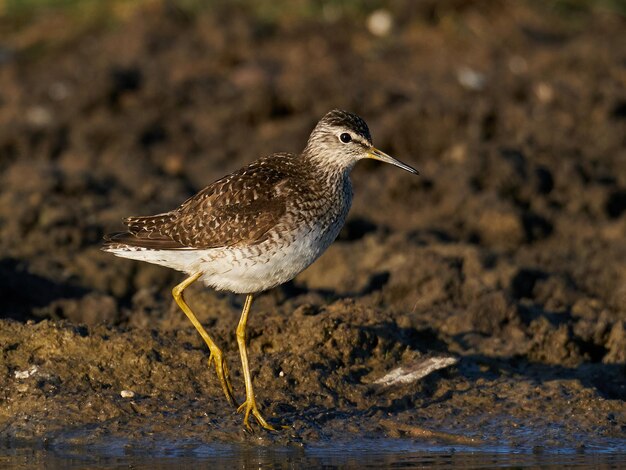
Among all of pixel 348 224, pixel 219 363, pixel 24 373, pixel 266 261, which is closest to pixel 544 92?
pixel 348 224

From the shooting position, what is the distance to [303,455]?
24.2ft

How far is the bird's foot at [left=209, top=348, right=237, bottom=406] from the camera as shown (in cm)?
784

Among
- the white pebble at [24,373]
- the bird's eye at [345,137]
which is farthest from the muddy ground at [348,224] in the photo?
the bird's eye at [345,137]

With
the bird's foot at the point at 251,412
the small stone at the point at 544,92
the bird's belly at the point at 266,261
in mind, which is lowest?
the bird's foot at the point at 251,412

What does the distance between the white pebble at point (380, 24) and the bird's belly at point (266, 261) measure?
32.2 ft

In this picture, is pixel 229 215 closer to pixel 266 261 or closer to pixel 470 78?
pixel 266 261

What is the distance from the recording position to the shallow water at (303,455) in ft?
23.6

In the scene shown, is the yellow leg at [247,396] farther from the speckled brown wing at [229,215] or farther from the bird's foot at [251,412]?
the speckled brown wing at [229,215]

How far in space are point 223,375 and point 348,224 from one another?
430 cm

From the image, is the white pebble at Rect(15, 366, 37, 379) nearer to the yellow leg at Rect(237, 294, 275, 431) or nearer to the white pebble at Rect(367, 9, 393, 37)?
the yellow leg at Rect(237, 294, 275, 431)

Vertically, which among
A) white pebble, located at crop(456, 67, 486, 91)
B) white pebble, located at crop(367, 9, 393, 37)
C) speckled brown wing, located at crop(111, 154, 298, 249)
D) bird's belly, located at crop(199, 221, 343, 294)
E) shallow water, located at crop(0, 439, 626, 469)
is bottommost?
shallow water, located at crop(0, 439, 626, 469)

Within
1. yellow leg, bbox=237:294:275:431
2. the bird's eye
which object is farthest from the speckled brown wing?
yellow leg, bbox=237:294:275:431

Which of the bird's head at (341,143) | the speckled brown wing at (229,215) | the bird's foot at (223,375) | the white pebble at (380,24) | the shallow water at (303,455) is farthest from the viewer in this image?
the white pebble at (380,24)

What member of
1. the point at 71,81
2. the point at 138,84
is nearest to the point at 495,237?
the point at 138,84
